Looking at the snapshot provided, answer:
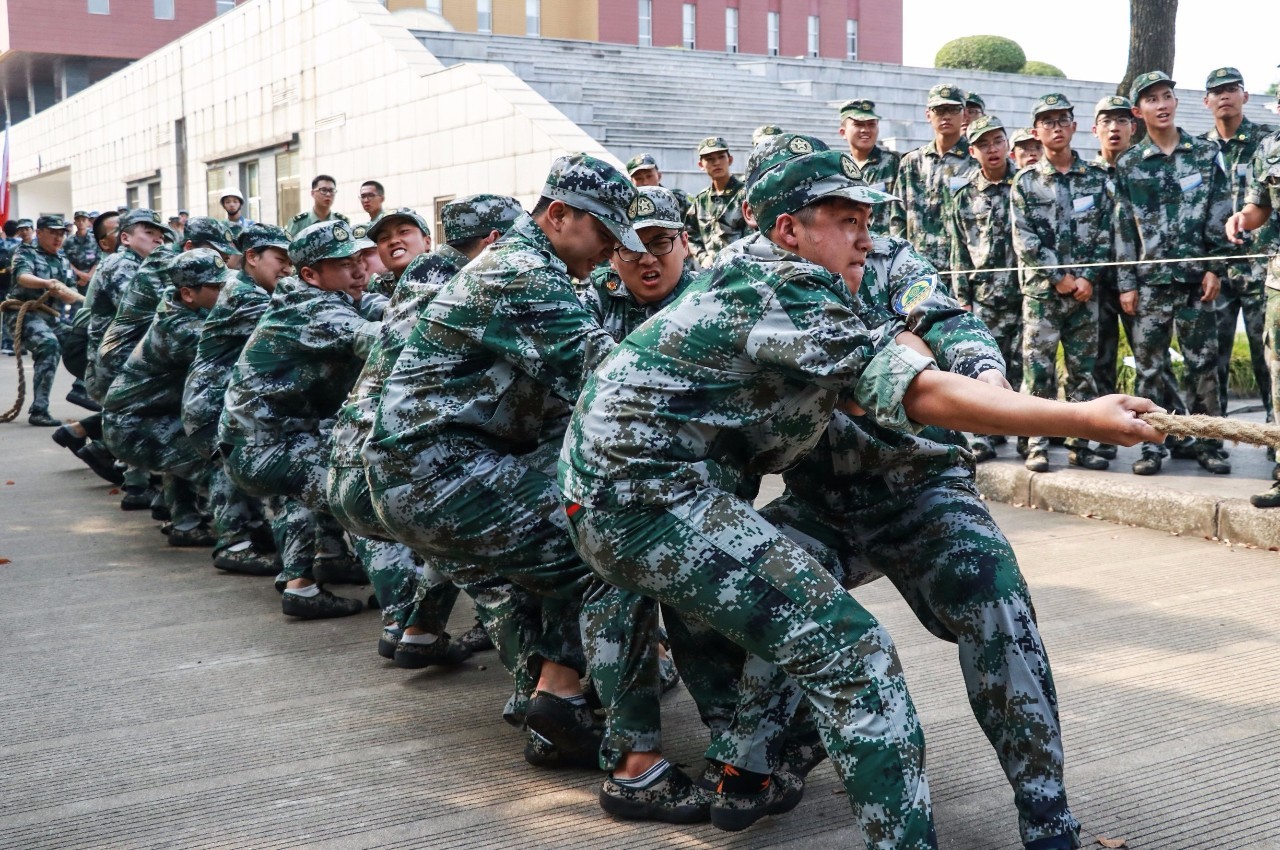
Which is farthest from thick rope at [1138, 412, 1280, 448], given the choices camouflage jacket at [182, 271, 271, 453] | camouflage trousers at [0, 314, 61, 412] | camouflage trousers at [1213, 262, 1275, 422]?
camouflage trousers at [0, 314, 61, 412]

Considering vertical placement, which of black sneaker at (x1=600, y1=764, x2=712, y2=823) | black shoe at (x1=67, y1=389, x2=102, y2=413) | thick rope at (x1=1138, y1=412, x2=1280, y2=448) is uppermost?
thick rope at (x1=1138, y1=412, x2=1280, y2=448)

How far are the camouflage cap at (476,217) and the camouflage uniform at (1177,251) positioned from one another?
172 inches

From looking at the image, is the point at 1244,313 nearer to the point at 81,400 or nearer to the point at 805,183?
the point at 805,183

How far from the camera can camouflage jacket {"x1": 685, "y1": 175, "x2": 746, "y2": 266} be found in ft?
36.1

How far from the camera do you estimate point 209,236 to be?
32.7 ft

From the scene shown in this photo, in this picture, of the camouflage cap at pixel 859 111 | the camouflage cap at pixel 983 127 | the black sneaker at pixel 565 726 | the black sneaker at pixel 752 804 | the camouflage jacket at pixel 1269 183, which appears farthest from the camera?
the camouflage cap at pixel 859 111

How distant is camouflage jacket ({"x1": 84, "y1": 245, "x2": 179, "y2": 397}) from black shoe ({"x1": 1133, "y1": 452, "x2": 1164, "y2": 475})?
6173 mm

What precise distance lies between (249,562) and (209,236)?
12.8 feet

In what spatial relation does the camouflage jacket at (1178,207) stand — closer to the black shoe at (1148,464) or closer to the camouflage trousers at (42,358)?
the black shoe at (1148,464)

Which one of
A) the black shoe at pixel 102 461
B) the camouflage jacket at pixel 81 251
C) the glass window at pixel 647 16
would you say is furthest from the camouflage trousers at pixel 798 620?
the glass window at pixel 647 16

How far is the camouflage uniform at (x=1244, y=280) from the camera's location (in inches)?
307

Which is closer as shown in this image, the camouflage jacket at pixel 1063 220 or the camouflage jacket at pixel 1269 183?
the camouflage jacket at pixel 1269 183

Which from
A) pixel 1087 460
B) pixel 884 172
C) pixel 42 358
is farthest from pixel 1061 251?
pixel 42 358

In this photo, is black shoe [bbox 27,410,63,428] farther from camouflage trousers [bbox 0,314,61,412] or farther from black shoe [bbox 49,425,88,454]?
black shoe [bbox 49,425,88,454]
